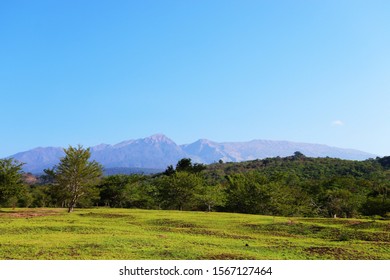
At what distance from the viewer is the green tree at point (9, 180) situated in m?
41.8

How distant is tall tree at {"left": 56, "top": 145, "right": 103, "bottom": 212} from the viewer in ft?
135

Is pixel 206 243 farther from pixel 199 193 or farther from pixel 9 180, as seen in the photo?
pixel 199 193

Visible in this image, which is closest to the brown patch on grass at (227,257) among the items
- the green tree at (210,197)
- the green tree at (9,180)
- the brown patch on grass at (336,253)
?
the brown patch on grass at (336,253)

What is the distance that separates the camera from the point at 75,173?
1626 inches

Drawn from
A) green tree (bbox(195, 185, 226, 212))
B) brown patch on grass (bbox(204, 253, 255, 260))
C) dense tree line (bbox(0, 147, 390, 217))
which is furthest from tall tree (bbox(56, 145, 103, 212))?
brown patch on grass (bbox(204, 253, 255, 260))

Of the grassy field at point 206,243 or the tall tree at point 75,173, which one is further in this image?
the tall tree at point 75,173

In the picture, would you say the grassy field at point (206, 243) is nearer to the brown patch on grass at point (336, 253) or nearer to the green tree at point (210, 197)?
the brown patch on grass at point (336, 253)

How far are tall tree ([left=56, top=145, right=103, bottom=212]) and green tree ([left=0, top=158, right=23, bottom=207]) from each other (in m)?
5.09

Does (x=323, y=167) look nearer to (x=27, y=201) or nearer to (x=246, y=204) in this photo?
(x=246, y=204)

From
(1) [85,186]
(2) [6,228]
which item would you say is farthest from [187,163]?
(2) [6,228]

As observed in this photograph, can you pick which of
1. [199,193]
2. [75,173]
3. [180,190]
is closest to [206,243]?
[75,173]

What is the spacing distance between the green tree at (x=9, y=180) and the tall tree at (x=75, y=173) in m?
5.09

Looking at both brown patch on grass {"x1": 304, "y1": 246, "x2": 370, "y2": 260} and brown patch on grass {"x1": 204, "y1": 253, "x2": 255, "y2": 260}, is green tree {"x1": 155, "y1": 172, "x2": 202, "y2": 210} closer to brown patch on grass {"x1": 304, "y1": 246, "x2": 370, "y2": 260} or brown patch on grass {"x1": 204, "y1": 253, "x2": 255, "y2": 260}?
brown patch on grass {"x1": 304, "y1": 246, "x2": 370, "y2": 260}

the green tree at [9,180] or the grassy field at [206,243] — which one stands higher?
the green tree at [9,180]
